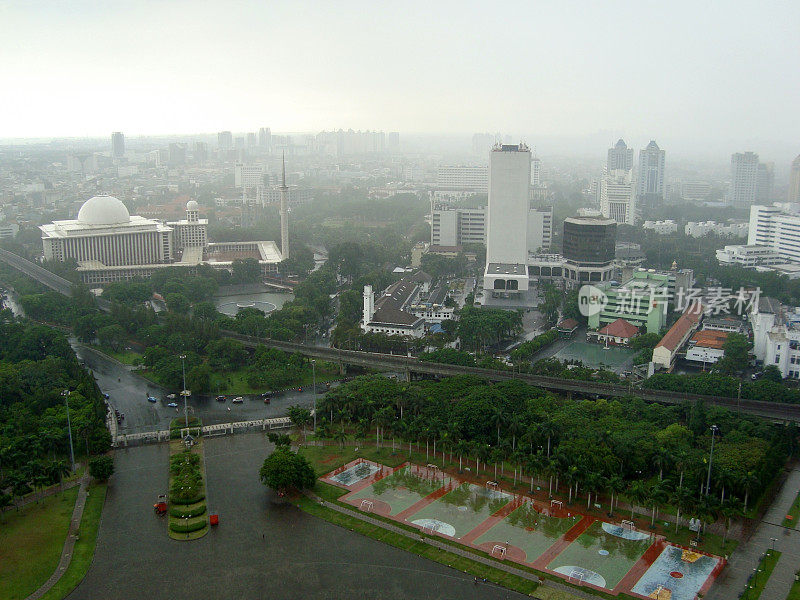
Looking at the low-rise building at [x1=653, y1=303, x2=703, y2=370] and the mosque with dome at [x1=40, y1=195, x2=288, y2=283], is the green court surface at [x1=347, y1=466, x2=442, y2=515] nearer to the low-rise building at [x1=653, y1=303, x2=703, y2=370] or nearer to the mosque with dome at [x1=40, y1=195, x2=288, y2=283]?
the low-rise building at [x1=653, y1=303, x2=703, y2=370]

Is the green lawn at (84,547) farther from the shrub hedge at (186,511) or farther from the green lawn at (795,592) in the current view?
the green lawn at (795,592)

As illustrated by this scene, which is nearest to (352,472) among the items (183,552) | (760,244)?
(183,552)

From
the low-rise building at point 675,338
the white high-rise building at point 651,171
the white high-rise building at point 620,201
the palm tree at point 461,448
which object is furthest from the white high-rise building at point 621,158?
the palm tree at point 461,448

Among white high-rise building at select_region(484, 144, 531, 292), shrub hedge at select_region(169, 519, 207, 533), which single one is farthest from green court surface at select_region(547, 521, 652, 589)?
white high-rise building at select_region(484, 144, 531, 292)

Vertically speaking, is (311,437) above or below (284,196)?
below

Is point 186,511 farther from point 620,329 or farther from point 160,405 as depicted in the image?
point 620,329

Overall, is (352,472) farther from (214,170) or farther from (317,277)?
(214,170)

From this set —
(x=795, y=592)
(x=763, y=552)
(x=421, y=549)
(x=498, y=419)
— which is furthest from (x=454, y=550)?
(x=795, y=592)
